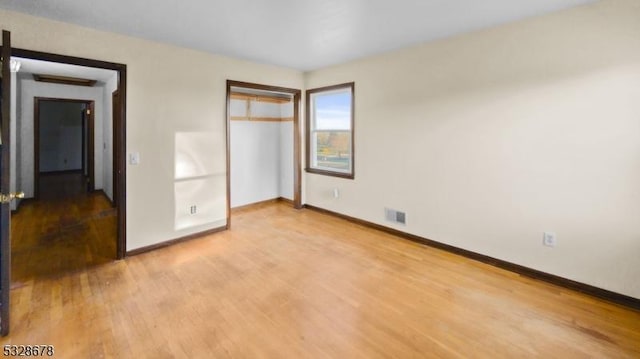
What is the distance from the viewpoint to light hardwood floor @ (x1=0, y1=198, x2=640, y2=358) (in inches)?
78.9

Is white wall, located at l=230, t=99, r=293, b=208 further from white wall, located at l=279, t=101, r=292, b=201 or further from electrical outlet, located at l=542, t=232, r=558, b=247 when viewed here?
electrical outlet, located at l=542, t=232, r=558, b=247

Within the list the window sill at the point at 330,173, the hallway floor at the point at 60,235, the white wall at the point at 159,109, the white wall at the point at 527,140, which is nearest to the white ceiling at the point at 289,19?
the white wall at the point at 159,109

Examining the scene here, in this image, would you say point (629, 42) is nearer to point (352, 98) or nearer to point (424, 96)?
point (424, 96)

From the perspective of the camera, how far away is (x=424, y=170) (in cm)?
381

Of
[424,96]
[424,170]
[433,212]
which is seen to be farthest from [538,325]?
[424,96]

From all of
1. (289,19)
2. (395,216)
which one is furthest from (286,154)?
(289,19)

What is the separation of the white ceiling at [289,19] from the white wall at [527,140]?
29 centimetres

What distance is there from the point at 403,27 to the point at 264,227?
318 cm

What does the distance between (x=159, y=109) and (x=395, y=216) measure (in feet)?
10.7

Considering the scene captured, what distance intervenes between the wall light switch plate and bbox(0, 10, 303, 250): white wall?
43 millimetres

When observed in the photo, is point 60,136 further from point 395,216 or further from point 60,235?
point 395,216

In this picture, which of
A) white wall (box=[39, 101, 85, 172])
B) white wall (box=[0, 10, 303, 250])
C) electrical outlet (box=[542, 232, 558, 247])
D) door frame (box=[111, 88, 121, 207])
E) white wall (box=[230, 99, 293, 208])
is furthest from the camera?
white wall (box=[39, 101, 85, 172])

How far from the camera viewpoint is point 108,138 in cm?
618

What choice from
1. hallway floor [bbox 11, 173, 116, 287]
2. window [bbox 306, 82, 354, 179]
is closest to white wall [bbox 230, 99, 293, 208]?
window [bbox 306, 82, 354, 179]
